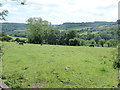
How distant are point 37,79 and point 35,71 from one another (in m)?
2.52

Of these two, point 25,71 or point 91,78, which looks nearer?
point 91,78

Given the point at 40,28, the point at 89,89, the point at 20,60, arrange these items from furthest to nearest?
the point at 40,28
the point at 20,60
the point at 89,89

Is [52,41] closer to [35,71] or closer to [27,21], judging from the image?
[27,21]

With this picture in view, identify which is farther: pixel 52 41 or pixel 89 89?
pixel 52 41

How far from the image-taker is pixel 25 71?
16.5 m

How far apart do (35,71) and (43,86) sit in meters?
4.20

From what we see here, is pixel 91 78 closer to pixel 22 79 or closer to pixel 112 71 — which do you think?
pixel 112 71

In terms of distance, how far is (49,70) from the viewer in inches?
671

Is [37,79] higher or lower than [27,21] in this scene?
lower

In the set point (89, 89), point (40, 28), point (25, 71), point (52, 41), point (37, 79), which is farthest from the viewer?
point (52, 41)

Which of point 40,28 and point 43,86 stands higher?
point 40,28

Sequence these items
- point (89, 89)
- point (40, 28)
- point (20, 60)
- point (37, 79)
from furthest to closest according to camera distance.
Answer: point (40, 28)
point (20, 60)
point (37, 79)
point (89, 89)

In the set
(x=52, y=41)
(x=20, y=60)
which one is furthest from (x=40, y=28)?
(x=20, y=60)

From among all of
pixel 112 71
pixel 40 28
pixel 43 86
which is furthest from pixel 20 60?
pixel 40 28
